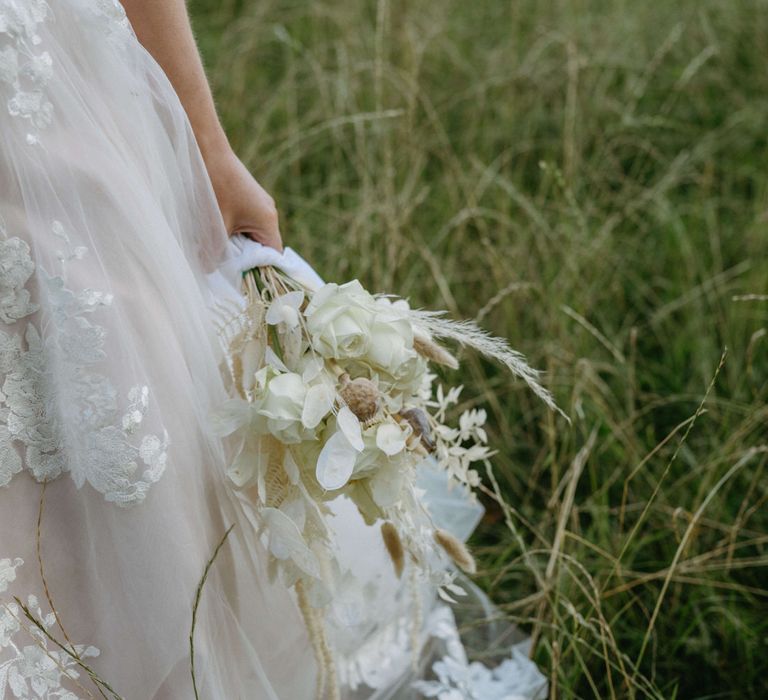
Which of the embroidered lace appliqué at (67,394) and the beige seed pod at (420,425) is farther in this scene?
the beige seed pod at (420,425)

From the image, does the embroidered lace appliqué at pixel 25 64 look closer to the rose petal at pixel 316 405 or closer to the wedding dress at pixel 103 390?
the wedding dress at pixel 103 390

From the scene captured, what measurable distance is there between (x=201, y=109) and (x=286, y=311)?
311 millimetres

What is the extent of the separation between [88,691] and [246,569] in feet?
0.79

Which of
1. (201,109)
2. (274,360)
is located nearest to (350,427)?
(274,360)

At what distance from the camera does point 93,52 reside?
103 centimetres

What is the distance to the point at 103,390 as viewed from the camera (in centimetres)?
95

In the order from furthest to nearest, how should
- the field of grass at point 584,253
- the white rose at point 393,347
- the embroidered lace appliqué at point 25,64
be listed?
the field of grass at point 584,253 < the white rose at point 393,347 < the embroidered lace appliqué at point 25,64

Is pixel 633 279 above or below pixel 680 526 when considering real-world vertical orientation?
above

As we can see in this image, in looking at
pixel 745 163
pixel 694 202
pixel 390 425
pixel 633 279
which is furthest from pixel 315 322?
pixel 745 163

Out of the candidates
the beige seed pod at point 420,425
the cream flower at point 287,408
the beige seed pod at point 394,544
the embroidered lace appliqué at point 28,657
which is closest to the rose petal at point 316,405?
the cream flower at point 287,408

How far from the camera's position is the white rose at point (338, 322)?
1.02 meters

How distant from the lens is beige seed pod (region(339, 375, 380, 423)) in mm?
1017

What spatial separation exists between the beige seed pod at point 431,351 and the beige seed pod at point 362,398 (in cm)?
10

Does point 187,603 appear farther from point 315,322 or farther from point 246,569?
point 315,322
